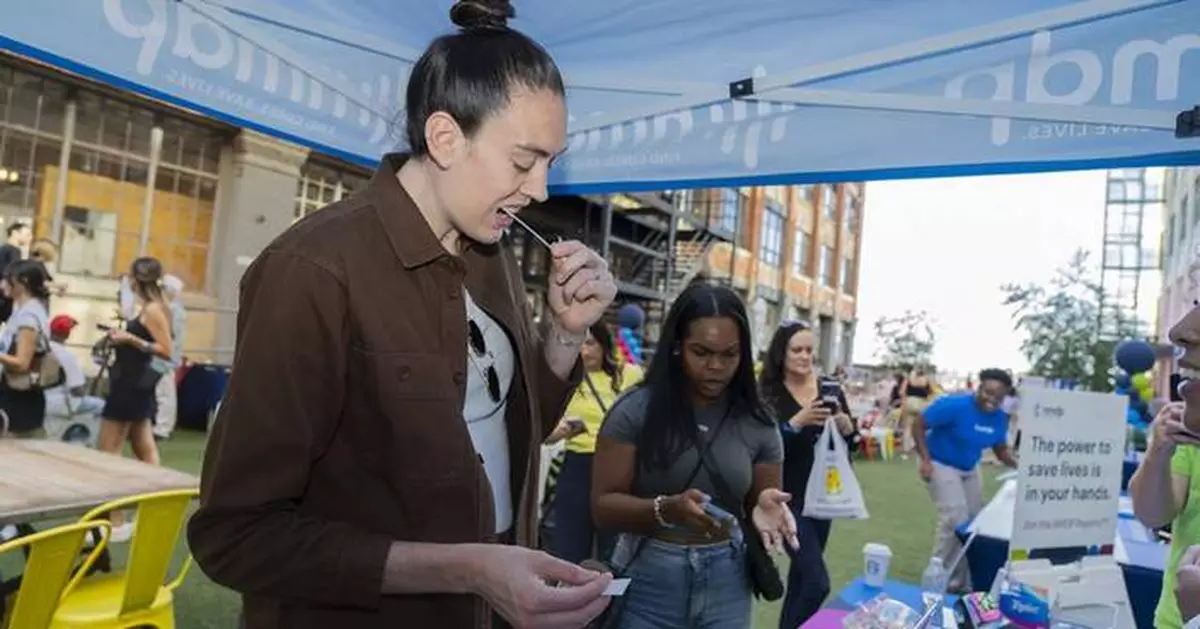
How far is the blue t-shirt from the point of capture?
6566 mm

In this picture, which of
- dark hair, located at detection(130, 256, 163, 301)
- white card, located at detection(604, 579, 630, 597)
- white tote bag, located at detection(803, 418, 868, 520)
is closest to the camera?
white card, located at detection(604, 579, 630, 597)

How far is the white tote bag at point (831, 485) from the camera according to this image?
14.5ft

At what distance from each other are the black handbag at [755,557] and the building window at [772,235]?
2871cm

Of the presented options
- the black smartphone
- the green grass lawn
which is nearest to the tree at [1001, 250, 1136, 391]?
the green grass lawn

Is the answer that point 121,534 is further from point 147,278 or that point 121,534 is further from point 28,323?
point 147,278

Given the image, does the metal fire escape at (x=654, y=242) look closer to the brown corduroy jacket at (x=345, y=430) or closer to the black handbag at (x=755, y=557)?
the black handbag at (x=755, y=557)

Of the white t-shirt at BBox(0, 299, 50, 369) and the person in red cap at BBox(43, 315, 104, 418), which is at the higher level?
the white t-shirt at BBox(0, 299, 50, 369)

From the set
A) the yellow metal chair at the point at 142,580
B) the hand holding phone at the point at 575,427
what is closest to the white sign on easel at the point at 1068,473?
the hand holding phone at the point at 575,427

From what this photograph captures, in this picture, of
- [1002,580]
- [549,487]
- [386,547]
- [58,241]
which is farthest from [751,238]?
[386,547]

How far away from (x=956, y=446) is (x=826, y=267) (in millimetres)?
33688

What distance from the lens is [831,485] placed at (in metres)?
4.51

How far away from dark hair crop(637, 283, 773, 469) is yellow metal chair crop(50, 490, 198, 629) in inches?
65.6

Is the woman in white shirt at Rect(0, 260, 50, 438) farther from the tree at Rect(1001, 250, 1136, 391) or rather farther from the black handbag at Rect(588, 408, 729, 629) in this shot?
the tree at Rect(1001, 250, 1136, 391)

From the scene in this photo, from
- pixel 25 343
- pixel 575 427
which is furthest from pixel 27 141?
pixel 575 427
